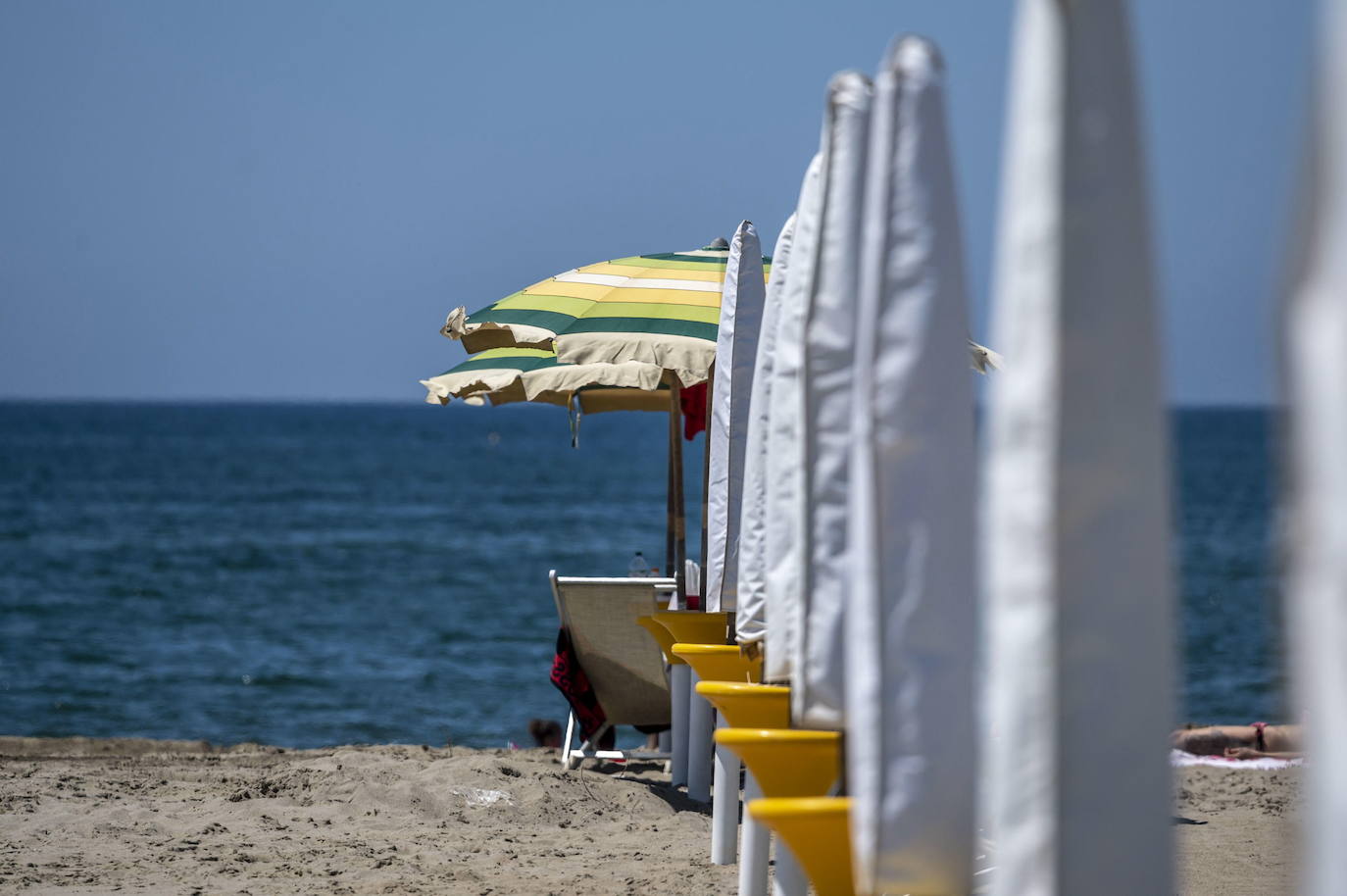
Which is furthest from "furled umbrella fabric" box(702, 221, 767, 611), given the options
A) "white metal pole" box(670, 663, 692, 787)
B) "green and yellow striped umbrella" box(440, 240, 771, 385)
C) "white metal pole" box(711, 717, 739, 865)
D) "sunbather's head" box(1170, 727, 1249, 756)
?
"sunbather's head" box(1170, 727, 1249, 756)

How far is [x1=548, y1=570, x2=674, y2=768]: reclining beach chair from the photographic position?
24.1 feet

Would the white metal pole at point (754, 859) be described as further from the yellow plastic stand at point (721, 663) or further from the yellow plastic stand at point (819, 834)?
the yellow plastic stand at point (819, 834)

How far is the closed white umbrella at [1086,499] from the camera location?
1.60 m

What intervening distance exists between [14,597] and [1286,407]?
2728 centimetres

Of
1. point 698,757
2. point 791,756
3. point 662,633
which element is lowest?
point 698,757

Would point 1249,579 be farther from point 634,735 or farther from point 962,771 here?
point 962,771

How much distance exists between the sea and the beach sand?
145 inches

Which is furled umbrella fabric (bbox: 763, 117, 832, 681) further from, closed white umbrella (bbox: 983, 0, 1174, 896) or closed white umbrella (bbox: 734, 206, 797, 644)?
closed white umbrella (bbox: 983, 0, 1174, 896)

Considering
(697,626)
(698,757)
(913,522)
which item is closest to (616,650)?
(698,757)

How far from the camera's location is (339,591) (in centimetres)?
2886

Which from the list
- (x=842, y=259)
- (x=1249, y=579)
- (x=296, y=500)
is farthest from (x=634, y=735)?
(x=296, y=500)

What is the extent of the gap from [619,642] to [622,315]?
1.79m

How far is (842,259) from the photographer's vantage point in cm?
279

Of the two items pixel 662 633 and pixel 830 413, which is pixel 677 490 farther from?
pixel 830 413
